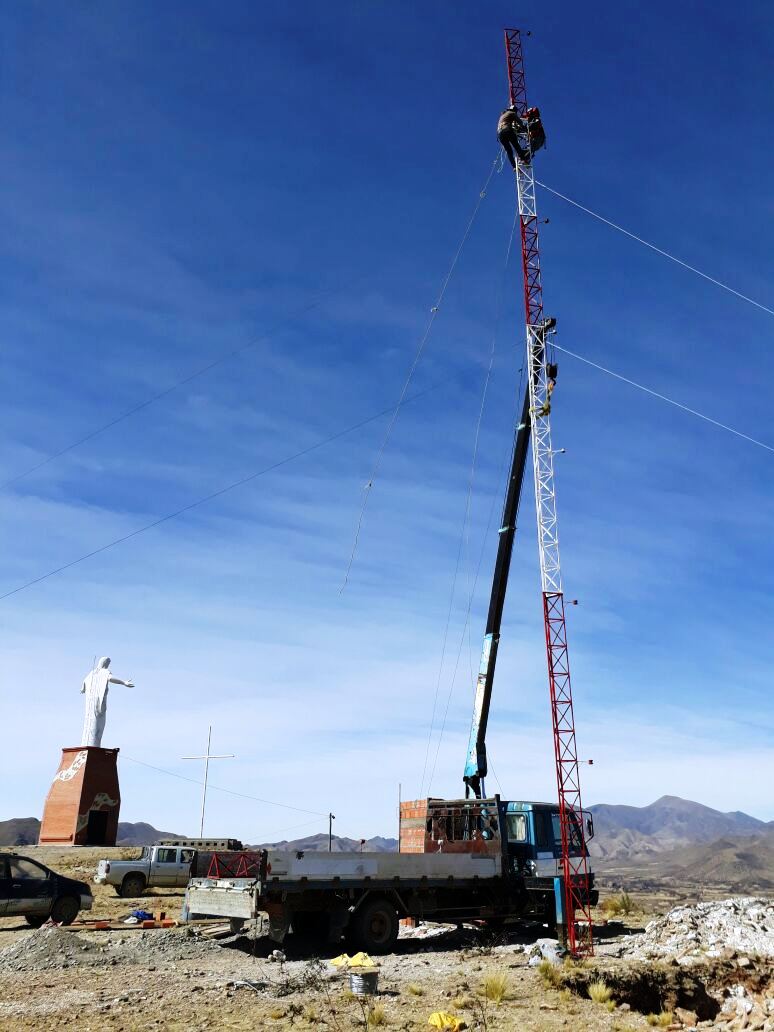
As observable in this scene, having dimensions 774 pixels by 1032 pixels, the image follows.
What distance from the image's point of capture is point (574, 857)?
21.8 meters

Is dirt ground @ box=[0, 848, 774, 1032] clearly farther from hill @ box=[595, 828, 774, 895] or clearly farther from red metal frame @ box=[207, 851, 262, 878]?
hill @ box=[595, 828, 774, 895]

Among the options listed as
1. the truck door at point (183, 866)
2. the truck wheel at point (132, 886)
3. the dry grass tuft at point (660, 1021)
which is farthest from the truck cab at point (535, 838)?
the truck wheel at point (132, 886)

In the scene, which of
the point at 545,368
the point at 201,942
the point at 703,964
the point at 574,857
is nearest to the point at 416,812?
the point at 574,857

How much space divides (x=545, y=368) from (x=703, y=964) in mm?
21735

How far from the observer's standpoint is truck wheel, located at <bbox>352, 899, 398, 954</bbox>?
688 inches

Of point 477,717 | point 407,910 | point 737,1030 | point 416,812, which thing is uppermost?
point 477,717

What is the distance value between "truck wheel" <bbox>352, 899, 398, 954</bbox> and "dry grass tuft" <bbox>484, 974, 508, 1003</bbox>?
475cm

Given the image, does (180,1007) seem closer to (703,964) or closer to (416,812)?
(703,964)

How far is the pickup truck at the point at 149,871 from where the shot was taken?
27.0 meters

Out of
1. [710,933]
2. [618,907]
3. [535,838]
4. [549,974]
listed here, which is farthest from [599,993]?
[618,907]

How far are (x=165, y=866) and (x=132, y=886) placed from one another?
126 centimetres

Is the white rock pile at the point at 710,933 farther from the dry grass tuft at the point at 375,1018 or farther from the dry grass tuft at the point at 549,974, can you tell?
the dry grass tuft at the point at 375,1018

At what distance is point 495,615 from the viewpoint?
29922mm

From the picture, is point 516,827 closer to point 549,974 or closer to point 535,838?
point 535,838
